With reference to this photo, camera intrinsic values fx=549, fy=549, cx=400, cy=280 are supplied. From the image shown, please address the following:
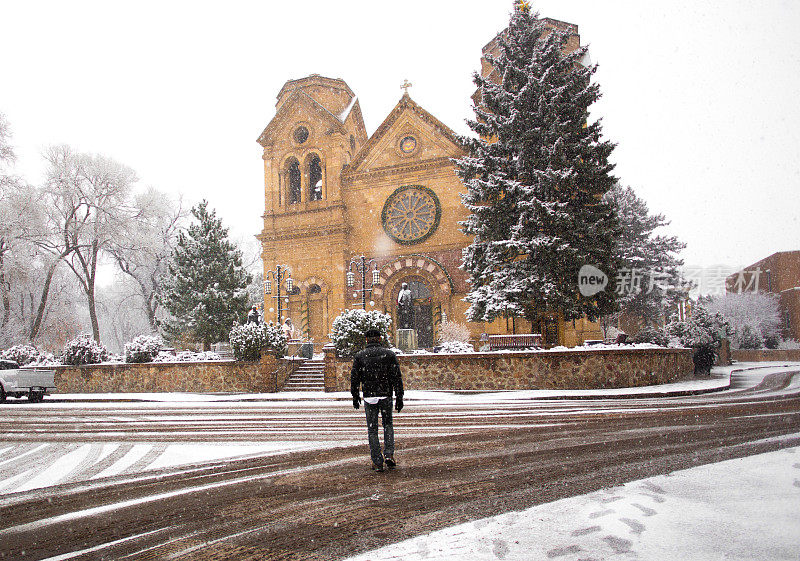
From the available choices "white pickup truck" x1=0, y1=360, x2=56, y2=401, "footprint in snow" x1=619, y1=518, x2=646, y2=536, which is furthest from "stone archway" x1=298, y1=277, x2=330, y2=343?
"footprint in snow" x1=619, y1=518, x2=646, y2=536

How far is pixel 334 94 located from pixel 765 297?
151 feet

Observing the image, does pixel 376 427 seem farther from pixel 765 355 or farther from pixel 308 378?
pixel 765 355

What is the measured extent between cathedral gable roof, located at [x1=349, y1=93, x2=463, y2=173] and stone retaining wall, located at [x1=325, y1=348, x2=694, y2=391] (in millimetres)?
16401

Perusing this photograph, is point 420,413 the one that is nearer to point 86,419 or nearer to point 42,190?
point 86,419

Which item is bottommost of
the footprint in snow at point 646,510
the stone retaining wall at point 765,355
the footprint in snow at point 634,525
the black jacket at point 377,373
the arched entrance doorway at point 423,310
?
the stone retaining wall at point 765,355

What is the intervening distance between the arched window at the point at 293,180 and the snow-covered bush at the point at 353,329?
16498 mm

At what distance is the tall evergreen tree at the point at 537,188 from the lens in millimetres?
21578

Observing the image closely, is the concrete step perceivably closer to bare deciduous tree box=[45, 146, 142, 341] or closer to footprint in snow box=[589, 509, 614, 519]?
footprint in snow box=[589, 509, 614, 519]

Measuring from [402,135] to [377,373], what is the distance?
94.9ft

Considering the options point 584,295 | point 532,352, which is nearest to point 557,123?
point 584,295

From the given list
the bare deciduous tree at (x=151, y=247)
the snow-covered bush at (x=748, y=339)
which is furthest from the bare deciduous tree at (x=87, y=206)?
the snow-covered bush at (x=748, y=339)

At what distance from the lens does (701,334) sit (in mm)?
28359

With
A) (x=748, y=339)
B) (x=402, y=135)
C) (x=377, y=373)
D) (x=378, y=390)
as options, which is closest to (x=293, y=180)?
(x=402, y=135)

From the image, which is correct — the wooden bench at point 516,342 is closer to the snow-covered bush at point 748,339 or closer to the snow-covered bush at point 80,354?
the snow-covered bush at point 80,354
